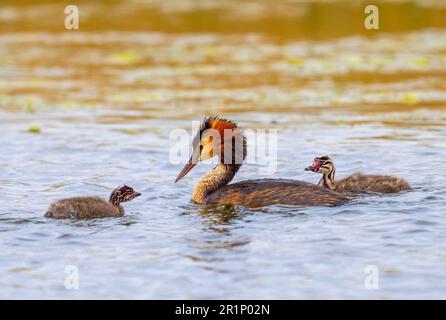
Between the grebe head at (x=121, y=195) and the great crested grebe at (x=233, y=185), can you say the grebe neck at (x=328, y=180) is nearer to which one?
the great crested grebe at (x=233, y=185)

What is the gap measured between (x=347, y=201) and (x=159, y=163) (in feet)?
15.7

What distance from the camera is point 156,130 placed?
20.0 m

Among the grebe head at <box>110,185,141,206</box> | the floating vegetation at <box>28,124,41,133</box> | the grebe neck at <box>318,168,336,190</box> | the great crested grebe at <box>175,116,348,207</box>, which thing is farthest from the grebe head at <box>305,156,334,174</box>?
the floating vegetation at <box>28,124,41,133</box>

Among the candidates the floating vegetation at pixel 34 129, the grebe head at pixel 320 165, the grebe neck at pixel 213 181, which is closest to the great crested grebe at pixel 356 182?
the grebe head at pixel 320 165

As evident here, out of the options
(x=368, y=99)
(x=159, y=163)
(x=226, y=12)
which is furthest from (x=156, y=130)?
(x=226, y=12)

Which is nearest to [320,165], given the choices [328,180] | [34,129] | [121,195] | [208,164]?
[328,180]

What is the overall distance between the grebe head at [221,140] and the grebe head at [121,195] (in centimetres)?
128

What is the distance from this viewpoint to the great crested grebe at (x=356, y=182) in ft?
44.6

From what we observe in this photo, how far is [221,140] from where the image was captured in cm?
1373

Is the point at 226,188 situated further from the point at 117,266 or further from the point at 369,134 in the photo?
the point at 369,134

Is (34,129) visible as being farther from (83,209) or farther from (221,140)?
(83,209)

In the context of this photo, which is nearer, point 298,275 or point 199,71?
point 298,275

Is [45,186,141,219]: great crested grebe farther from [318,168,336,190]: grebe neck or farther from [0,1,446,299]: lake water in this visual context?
[318,168,336,190]: grebe neck

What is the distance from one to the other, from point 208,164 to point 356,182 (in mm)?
3898
